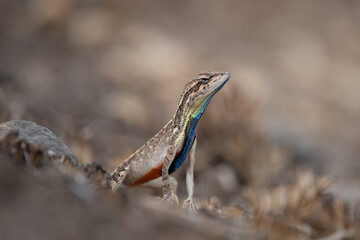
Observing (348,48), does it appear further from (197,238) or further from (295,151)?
(197,238)

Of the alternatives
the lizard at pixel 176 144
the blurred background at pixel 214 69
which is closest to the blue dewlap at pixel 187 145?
the lizard at pixel 176 144

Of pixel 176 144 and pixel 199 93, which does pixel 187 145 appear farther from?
pixel 199 93

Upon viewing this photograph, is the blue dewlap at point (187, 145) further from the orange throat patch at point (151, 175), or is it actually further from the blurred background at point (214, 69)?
the blurred background at point (214, 69)

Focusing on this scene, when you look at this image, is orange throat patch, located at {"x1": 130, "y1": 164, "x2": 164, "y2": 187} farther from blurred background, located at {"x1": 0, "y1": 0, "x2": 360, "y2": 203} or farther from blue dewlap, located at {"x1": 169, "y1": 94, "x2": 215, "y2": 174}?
blurred background, located at {"x1": 0, "y1": 0, "x2": 360, "y2": 203}

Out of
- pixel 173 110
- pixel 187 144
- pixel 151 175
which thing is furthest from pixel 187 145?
pixel 173 110

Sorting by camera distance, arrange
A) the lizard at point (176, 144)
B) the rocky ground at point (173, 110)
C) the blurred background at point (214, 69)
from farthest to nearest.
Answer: the blurred background at point (214, 69) → the lizard at point (176, 144) → the rocky ground at point (173, 110)

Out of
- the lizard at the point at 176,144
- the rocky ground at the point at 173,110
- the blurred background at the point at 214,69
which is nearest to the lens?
the rocky ground at the point at 173,110

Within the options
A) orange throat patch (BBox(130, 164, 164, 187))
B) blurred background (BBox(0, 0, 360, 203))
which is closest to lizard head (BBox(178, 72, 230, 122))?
orange throat patch (BBox(130, 164, 164, 187))

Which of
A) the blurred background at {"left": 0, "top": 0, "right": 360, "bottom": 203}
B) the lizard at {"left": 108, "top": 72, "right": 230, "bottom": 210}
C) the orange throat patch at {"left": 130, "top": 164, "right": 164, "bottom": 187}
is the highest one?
the blurred background at {"left": 0, "top": 0, "right": 360, "bottom": 203}
